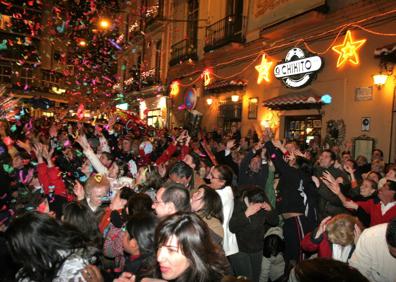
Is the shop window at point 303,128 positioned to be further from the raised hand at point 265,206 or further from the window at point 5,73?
the window at point 5,73

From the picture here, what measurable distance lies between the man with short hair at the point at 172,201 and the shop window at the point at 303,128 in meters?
7.76

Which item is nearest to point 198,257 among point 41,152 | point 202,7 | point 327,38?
point 41,152

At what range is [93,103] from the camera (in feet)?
91.1

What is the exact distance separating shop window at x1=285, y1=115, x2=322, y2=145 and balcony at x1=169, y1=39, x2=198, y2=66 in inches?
324

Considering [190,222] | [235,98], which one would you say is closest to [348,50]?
[235,98]

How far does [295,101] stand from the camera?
35.7 feet

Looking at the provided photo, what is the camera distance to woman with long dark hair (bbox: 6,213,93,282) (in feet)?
7.05

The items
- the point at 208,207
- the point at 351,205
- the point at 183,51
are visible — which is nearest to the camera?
the point at 208,207

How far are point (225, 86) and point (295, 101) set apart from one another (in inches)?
193

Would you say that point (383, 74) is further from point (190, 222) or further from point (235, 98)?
point (190, 222)

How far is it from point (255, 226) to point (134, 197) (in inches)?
63.9

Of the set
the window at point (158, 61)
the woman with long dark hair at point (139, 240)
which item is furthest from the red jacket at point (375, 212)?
the window at point (158, 61)

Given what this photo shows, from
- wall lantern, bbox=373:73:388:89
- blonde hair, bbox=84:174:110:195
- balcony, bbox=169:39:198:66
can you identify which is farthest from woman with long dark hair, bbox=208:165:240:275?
balcony, bbox=169:39:198:66

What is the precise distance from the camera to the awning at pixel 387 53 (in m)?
8.09
